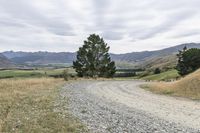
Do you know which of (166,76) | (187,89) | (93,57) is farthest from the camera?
(166,76)

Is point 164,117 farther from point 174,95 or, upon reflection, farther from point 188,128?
point 174,95

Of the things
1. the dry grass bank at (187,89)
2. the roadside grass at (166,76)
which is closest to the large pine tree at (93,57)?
the roadside grass at (166,76)

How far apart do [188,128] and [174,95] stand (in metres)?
23.1

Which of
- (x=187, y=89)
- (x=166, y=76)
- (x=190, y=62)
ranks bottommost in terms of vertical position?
(x=166, y=76)

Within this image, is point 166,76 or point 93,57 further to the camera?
point 166,76

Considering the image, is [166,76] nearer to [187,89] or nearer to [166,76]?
[166,76]

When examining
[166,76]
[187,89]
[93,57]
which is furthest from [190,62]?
[187,89]

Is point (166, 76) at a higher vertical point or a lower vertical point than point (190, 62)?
lower

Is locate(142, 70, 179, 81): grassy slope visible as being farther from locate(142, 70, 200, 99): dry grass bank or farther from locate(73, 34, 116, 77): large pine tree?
locate(142, 70, 200, 99): dry grass bank

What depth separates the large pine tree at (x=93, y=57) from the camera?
96.1 m

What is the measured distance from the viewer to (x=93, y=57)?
96562mm

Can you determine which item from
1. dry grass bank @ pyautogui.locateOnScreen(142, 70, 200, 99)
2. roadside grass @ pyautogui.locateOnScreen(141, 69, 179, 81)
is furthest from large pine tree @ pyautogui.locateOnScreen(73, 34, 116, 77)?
dry grass bank @ pyautogui.locateOnScreen(142, 70, 200, 99)

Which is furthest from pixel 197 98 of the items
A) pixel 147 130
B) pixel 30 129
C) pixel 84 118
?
pixel 30 129

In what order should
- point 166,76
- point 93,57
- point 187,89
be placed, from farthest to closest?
point 166,76, point 93,57, point 187,89
